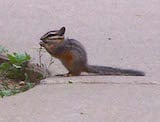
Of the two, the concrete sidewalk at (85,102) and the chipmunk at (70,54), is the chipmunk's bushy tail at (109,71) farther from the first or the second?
the concrete sidewalk at (85,102)

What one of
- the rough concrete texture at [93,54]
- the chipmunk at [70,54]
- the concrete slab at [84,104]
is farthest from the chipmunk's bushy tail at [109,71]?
the concrete slab at [84,104]

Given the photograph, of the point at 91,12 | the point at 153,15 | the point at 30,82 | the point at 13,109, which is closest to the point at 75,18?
the point at 91,12

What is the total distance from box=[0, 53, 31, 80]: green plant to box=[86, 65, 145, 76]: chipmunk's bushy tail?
63 centimetres

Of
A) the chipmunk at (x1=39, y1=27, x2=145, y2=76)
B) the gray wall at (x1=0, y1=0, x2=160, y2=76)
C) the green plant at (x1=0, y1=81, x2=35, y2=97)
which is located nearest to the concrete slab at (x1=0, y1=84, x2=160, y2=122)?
the green plant at (x1=0, y1=81, x2=35, y2=97)

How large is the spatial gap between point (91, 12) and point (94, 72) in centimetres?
289

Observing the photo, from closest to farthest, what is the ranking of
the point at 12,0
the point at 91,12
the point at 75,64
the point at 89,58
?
the point at 75,64 < the point at 89,58 < the point at 91,12 < the point at 12,0

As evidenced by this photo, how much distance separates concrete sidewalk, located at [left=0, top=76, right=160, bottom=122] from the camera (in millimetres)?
4871

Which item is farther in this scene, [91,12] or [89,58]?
[91,12]

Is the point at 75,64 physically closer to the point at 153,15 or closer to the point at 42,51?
the point at 42,51

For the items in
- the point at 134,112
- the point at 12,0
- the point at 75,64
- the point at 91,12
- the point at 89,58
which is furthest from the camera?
the point at 12,0

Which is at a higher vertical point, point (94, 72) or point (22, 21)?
point (22, 21)

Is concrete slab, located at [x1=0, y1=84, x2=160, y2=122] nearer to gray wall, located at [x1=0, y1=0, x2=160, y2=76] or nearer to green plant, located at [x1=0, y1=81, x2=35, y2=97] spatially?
green plant, located at [x1=0, y1=81, x2=35, y2=97]

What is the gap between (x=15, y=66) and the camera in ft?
21.0

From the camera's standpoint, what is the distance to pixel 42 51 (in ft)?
22.5
